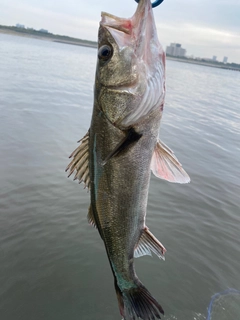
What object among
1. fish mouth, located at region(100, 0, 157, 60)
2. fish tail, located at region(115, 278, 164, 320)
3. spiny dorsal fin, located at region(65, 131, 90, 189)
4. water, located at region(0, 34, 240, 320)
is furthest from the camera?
water, located at region(0, 34, 240, 320)

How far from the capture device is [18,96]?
1435 cm

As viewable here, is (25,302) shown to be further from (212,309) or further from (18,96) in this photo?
(18,96)

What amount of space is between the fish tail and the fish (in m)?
0.01

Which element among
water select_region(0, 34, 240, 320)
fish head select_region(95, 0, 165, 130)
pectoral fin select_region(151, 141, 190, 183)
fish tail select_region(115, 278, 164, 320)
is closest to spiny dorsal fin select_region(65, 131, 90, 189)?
fish head select_region(95, 0, 165, 130)

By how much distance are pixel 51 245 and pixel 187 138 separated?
8.44 meters

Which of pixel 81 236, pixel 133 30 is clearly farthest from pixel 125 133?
pixel 81 236

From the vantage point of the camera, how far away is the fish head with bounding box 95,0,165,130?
1.94m

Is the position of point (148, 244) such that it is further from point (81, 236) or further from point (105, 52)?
point (81, 236)

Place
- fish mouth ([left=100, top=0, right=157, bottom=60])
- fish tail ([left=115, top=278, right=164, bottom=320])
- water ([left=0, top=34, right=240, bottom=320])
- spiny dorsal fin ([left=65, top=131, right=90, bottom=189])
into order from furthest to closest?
water ([left=0, top=34, right=240, bottom=320]) → fish tail ([left=115, top=278, right=164, bottom=320]) → spiny dorsal fin ([left=65, top=131, right=90, bottom=189]) → fish mouth ([left=100, top=0, right=157, bottom=60])

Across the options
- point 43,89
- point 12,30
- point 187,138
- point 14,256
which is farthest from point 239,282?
point 12,30

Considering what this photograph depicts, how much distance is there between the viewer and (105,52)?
1969mm

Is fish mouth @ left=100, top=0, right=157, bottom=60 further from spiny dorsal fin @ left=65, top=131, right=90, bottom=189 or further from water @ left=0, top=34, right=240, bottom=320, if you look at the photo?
water @ left=0, top=34, right=240, bottom=320

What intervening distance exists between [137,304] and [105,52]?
196 centimetres

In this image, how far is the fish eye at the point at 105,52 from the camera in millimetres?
1956
